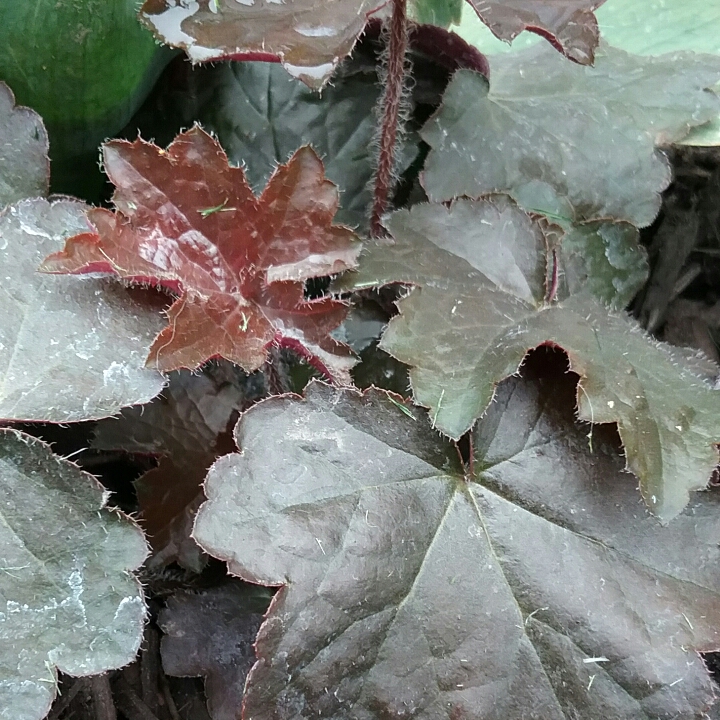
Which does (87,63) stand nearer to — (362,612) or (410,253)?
(410,253)

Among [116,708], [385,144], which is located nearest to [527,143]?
[385,144]

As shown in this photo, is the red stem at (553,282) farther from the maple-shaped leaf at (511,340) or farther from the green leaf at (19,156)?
the green leaf at (19,156)

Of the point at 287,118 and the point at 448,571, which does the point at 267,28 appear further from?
the point at 448,571

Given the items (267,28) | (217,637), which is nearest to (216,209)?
(267,28)

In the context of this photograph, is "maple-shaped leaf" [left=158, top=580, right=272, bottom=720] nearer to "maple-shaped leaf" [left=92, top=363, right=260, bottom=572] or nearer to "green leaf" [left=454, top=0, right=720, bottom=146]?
"maple-shaped leaf" [left=92, top=363, right=260, bottom=572]

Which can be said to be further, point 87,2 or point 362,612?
point 87,2

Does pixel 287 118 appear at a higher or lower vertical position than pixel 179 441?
higher
